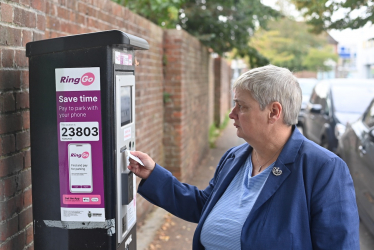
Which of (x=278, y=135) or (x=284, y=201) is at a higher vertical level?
(x=278, y=135)

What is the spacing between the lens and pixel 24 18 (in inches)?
88.4

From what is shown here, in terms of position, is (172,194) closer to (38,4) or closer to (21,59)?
(21,59)

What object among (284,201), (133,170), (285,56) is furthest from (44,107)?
(285,56)

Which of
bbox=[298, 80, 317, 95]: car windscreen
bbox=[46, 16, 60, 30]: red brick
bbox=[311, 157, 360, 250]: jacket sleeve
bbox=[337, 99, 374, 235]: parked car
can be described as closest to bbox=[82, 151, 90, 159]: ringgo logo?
bbox=[311, 157, 360, 250]: jacket sleeve

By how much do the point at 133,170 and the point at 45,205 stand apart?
459 millimetres

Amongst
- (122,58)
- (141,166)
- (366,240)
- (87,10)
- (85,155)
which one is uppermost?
(87,10)

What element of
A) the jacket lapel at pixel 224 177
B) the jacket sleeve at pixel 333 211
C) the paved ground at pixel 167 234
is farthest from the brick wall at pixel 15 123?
the paved ground at pixel 167 234

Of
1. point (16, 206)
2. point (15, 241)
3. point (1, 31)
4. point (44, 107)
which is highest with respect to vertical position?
point (1, 31)

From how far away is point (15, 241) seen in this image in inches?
86.4

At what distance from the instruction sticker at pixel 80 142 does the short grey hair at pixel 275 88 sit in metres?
0.73

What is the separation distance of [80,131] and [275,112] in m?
0.92

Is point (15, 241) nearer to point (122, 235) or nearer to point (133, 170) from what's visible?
point (122, 235)

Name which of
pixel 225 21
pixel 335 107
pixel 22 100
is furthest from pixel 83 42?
pixel 225 21

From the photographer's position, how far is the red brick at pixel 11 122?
6.78ft
